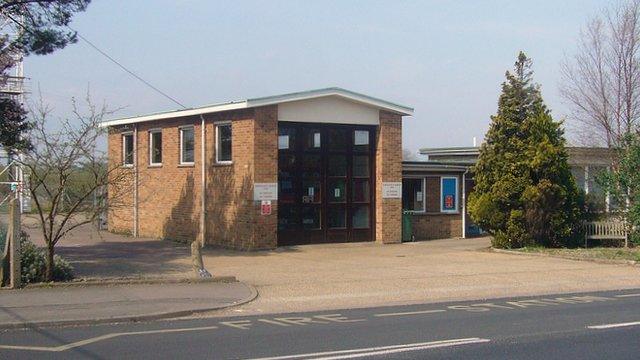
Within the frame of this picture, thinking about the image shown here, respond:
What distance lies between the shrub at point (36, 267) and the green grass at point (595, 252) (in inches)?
528

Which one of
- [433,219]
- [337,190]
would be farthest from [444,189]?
[337,190]

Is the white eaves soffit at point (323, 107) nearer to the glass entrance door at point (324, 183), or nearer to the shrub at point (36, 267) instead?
the glass entrance door at point (324, 183)

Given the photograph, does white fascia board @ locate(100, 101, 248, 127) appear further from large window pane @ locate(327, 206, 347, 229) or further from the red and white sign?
large window pane @ locate(327, 206, 347, 229)

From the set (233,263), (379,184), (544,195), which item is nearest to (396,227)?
(379,184)

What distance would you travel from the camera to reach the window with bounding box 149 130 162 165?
28.6m

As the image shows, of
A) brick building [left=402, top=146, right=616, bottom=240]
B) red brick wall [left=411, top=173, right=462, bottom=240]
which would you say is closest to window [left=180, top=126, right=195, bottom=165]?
brick building [left=402, top=146, right=616, bottom=240]

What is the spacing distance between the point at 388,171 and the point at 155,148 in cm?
875

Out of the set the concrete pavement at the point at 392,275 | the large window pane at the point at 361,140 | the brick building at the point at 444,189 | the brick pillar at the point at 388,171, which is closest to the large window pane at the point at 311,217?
the concrete pavement at the point at 392,275

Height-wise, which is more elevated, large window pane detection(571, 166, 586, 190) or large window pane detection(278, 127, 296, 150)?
large window pane detection(278, 127, 296, 150)

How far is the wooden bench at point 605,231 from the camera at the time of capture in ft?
82.6

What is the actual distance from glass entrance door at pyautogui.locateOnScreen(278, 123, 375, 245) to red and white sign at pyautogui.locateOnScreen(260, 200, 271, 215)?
85 cm

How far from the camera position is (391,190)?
2552 cm

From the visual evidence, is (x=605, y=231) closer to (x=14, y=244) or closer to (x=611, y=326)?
(x=611, y=326)

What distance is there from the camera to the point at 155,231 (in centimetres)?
2847
